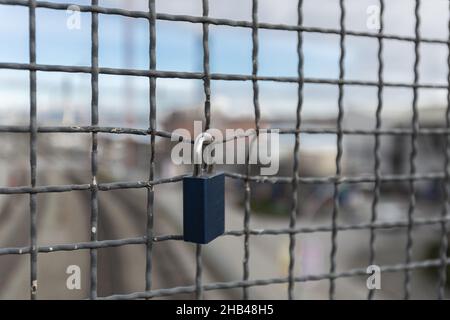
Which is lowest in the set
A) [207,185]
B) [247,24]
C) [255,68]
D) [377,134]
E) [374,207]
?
[374,207]

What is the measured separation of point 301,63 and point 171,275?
767 centimetres

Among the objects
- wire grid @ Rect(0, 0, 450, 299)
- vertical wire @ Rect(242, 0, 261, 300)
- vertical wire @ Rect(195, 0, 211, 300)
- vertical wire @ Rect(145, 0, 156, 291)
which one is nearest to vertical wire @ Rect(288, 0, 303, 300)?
wire grid @ Rect(0, 0, 450, 299)

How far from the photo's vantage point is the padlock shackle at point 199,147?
1.16 meters

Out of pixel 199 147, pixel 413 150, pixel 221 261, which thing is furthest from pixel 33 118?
pixel 221 261

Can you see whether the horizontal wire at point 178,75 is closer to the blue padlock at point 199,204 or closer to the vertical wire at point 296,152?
the vertical wire at point 296,152

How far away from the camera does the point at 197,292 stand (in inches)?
50.9

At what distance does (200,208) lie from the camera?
1130mm

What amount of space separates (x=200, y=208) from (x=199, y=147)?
153mm

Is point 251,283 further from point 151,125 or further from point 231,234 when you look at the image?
point 151,125

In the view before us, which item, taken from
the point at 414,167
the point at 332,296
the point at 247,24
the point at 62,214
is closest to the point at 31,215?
the point at 247,24

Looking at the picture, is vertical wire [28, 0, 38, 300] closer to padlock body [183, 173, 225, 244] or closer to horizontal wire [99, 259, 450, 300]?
horizontal wire [99, 259, 450, 300]

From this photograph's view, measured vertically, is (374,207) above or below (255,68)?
below

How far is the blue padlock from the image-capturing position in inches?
44.5
